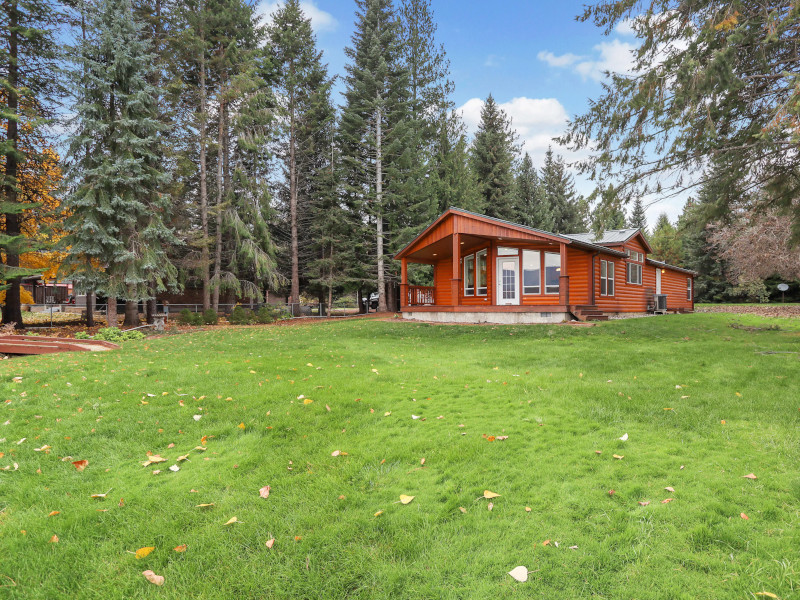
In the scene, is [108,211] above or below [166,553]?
above

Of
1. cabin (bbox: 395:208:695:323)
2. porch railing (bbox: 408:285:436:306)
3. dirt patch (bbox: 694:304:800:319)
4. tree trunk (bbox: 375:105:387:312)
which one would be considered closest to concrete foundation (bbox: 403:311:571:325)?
cabin (bbox: 395:208:695:323)

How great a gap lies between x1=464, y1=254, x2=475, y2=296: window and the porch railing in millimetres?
3106

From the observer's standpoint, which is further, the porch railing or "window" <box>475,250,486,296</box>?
the porch railing

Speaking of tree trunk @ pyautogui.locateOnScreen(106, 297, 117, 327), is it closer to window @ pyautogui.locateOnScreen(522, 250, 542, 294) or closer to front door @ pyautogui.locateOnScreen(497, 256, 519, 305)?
front door @ pyautogui.locateOnScreen(497, 256, 519, 305)

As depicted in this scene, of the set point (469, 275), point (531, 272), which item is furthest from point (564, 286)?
point (469, 275)

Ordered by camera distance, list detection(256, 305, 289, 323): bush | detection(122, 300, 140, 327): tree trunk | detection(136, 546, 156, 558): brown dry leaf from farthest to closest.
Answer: detection(256, 305, 289, 323): bush < detection(122, 300, 140, 327): tree trunk < detection(136, 546, 156, 558): brown dry leaf

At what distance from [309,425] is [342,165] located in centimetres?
2297

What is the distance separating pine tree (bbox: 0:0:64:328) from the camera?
44.2 ft

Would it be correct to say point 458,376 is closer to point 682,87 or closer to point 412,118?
point 682,87

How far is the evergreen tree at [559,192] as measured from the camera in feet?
117

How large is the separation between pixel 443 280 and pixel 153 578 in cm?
2040

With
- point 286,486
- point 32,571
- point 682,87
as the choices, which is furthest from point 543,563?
point 682,87

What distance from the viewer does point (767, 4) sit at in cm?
718

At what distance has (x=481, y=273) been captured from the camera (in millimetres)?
18641
